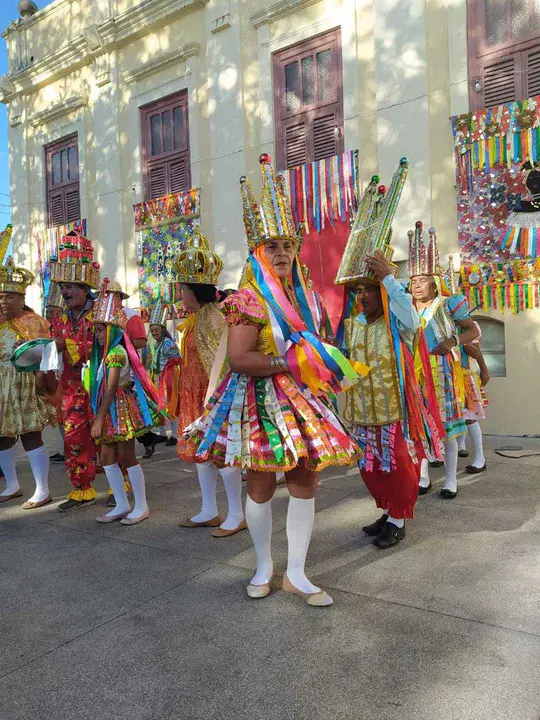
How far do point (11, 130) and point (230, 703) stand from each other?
47.9 feet

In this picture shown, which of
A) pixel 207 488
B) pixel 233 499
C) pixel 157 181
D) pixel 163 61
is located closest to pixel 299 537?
pixel 233 499

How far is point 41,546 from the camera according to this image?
159 inches

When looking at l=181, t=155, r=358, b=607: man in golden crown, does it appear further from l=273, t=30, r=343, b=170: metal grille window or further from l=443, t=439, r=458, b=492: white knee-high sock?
l=273, t=30, r=343, b=170: metal grille window

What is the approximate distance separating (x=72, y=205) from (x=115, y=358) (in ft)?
31.0

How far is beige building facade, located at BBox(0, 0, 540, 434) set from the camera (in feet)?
25.5

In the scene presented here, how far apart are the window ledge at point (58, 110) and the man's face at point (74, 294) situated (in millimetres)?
8748

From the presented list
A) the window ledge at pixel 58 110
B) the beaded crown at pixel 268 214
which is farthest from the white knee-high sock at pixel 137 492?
the window ledge at pixel 58 110

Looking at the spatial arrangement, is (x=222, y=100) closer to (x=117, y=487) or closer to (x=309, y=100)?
(x=309, y=100)

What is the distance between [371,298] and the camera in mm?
3762

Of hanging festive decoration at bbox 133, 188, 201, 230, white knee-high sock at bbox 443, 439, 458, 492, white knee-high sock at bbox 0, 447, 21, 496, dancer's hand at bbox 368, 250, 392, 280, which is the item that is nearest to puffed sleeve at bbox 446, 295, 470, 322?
white knee-high sock at bbox 443, 439, 458, 492

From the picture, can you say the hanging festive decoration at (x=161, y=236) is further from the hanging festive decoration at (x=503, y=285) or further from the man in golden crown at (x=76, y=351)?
the man in golden crown at (x=76, y=351)

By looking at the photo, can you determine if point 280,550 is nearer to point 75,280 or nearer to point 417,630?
point 417,630

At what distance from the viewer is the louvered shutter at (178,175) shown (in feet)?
35.1

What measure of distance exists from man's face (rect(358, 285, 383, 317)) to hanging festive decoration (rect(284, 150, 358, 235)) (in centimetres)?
521
